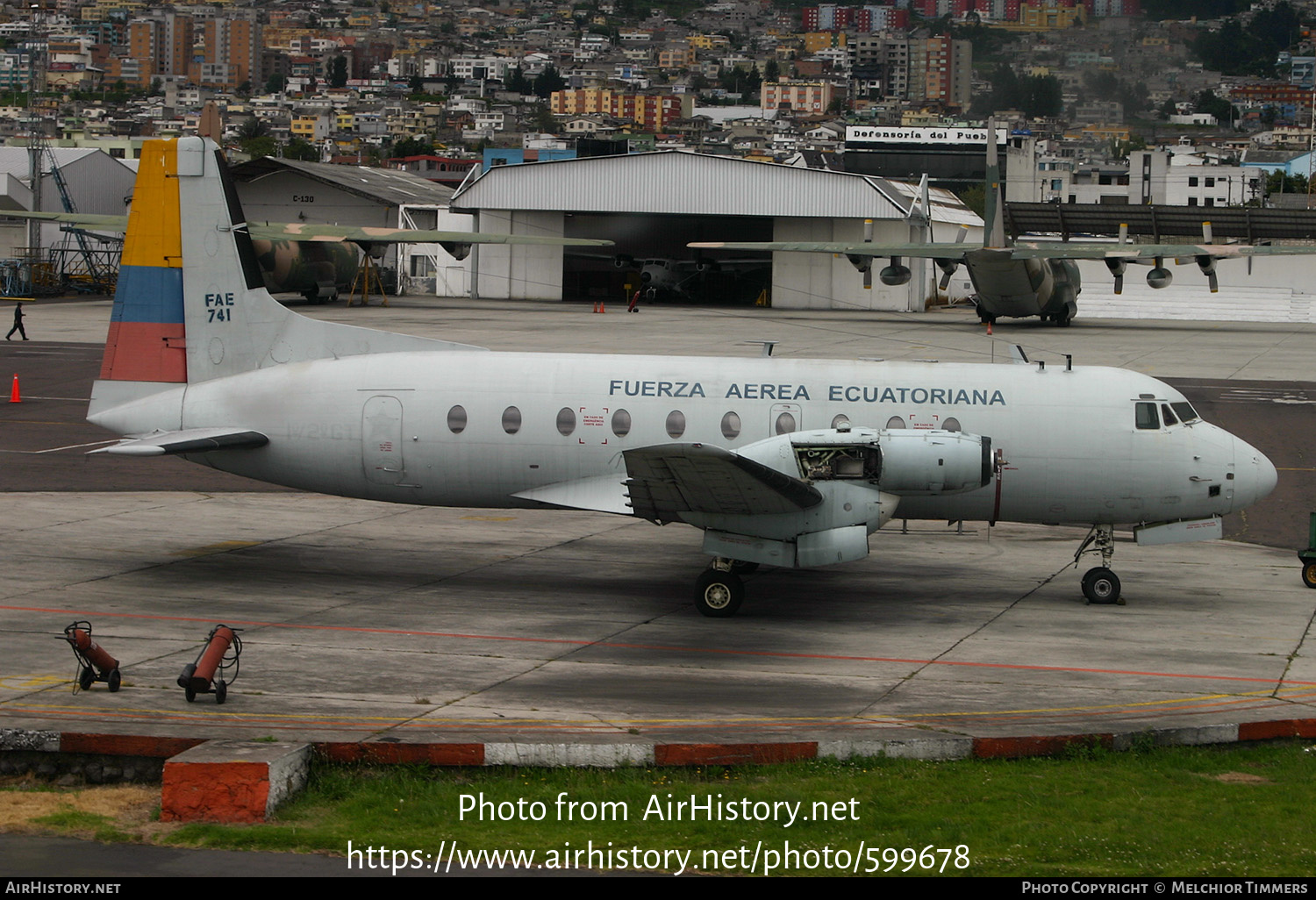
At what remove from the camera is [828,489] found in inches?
741

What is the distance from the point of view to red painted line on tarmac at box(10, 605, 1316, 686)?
1633 cm

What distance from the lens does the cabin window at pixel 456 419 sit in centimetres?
2039

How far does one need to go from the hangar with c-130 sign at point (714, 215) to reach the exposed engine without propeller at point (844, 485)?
6102 cm

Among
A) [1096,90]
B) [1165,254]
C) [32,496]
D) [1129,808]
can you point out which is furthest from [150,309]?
[1096,90]

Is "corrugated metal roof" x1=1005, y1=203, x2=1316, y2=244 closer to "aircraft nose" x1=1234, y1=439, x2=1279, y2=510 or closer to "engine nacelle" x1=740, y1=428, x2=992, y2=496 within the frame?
"aircraft nose" x1=1234, y1=439, x2=1279, y2=510

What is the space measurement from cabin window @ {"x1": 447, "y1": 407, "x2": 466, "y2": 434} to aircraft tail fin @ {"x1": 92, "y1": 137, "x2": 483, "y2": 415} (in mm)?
1770

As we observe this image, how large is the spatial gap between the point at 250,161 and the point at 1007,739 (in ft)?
281

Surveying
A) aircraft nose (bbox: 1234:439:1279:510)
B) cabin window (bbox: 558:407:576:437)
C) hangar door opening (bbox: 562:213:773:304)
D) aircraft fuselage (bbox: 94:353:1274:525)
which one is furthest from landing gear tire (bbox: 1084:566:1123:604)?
hangar door opening (bbox: 562:213:773:304)

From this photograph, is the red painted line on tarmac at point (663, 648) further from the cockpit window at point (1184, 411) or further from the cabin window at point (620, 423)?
the cockpit window at point (1184, 411)

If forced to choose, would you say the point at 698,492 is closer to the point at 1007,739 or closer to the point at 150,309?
the point at 1007,739

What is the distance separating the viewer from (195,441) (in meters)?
20.1

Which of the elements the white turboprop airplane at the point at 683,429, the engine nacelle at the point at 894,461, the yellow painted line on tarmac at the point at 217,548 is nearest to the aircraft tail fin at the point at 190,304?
the white turboprop airplane at the point at 683,429

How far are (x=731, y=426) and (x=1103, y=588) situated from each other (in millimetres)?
6031

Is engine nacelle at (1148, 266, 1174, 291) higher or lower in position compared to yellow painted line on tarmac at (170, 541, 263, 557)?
higher
